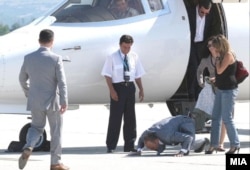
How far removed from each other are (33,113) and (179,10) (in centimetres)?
380

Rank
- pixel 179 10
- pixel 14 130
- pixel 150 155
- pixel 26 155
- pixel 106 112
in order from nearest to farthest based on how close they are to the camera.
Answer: pixel 26 155 < pixel 150 155 < pixel 179 10 < pixel 14 130 < pixel 106 112

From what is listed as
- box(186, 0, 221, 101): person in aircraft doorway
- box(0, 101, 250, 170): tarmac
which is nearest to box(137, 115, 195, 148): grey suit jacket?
box(0, 101, 250, 170): tarmac

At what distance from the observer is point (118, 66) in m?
15.6

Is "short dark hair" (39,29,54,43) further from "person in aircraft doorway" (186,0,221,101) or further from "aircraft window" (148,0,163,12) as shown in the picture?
"person in aircraft doorway" (186,0,221,101)

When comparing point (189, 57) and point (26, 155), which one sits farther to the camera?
point (189, 57)

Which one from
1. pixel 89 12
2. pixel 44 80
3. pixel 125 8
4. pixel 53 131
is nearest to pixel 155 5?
pixel 125 8

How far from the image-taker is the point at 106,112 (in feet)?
86.3

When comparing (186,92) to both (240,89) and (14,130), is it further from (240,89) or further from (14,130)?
(14,130)

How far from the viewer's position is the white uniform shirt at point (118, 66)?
15.6 metres

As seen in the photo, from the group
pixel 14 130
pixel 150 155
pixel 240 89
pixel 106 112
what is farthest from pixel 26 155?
pixel 106 112

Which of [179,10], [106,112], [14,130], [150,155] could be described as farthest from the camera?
[106,112]

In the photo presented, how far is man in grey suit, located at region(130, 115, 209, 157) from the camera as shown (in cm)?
1517

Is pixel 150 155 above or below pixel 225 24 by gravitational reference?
below

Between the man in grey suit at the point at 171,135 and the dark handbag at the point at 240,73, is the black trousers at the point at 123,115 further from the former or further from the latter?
the dark handbag at the point at 240,73
